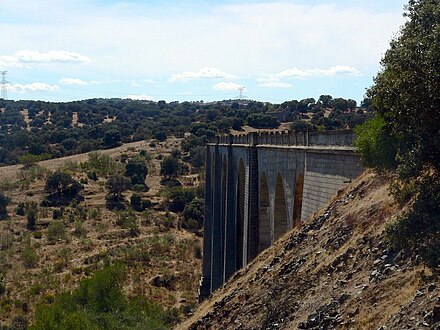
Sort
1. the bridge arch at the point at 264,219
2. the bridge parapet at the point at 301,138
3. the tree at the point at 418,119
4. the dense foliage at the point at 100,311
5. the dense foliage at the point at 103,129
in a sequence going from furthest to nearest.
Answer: the dense foliage at the point at 103,129 → the bridge arch at the point at 264,219 → the dense foliage at the point at 100,311 → the bridge parapet at the point at 301,138 → the tree at the point at 418,119

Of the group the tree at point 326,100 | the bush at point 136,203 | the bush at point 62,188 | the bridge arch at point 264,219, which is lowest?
the bush at point 136,203

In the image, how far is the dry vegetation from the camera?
39.8 meters

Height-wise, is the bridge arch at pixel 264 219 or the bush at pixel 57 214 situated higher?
the bridge arch at pixel 264 219

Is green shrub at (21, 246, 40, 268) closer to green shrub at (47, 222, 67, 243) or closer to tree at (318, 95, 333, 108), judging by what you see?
green shrub at (47, 222, 67, 243)

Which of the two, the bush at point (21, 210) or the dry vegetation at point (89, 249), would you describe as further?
the bush at point (21, 210)

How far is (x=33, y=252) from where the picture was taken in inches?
1838

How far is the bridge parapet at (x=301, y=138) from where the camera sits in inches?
653

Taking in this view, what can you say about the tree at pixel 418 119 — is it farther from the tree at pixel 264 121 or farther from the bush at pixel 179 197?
the tree at pixel 264 121

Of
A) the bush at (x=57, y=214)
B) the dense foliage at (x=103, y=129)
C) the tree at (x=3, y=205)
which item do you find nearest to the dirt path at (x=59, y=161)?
the dense foliage at (x=103, y=129)

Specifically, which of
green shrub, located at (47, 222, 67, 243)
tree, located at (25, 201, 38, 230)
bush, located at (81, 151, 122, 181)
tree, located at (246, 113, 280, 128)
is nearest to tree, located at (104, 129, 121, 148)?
bush, located at (81, 151, 122, 181)

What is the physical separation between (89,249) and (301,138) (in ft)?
112

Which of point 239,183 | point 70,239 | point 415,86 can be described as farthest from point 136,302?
point 70,239

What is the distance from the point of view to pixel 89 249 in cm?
5031

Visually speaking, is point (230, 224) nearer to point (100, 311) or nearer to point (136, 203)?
point (100, 311)
